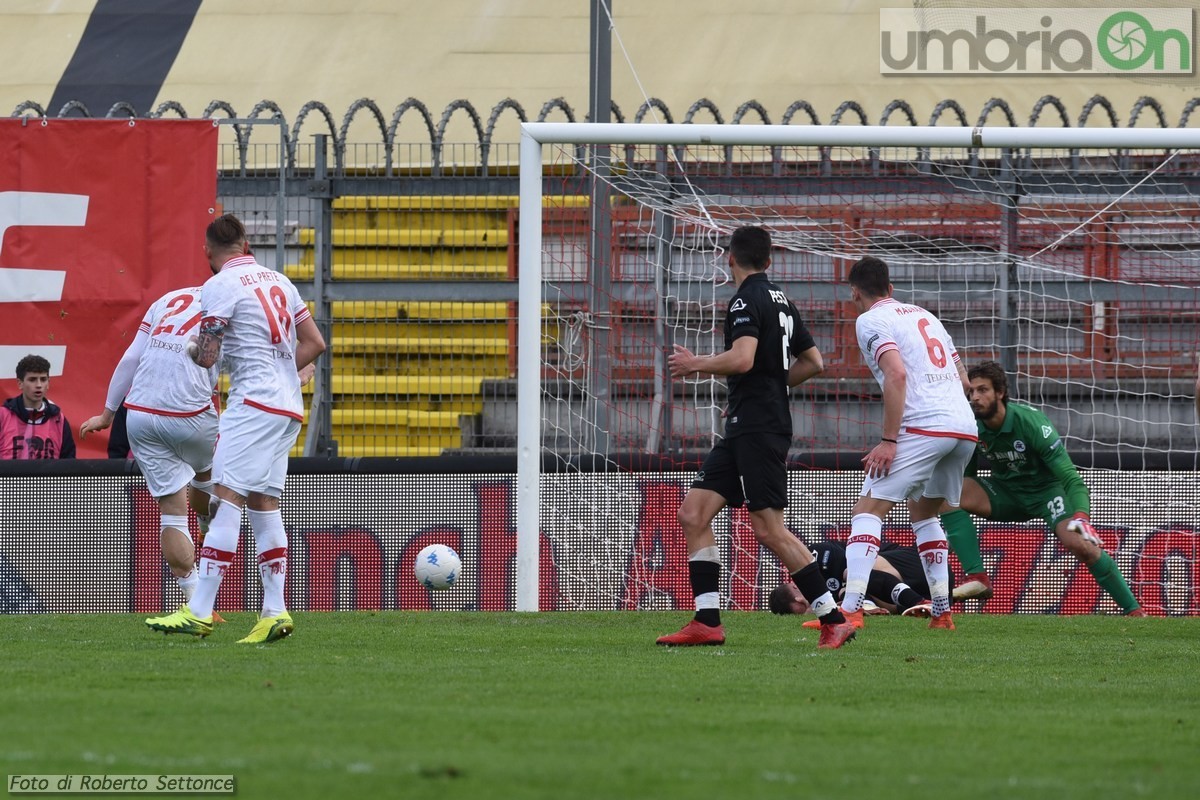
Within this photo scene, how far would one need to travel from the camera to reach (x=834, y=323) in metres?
12.6

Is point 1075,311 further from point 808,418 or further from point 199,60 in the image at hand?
point 199,60

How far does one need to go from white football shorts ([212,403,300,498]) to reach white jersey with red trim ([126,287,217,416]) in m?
1.29

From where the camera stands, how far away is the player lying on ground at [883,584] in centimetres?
1082

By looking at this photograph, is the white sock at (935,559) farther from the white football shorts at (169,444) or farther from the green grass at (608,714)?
the white football shorts at (169,444)

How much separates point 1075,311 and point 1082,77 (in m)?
8.13

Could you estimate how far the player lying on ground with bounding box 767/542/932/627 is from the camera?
35.5 feet

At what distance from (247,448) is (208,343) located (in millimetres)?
533

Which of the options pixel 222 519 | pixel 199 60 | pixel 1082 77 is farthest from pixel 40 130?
pixel 1082 77

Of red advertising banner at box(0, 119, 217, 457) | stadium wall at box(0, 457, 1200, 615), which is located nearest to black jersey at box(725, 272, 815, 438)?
stadium wall at box(0, 457, 1200, 615)

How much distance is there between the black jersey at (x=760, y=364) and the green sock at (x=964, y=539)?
3.06 meters

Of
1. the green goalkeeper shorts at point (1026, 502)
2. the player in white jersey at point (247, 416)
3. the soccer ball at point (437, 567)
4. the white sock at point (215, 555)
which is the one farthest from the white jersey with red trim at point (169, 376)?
the green goalkeeper shorts at point (1026, 502)

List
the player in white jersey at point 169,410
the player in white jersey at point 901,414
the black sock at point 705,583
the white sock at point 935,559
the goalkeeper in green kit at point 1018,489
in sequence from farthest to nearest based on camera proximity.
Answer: the goalkeeper in green kit at point 1018,489
the white sock at point 935,559
the player in white jersey at point 169,410
the player in white jersey at point 901,414
the black sock at point 705,583

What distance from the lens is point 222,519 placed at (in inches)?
318

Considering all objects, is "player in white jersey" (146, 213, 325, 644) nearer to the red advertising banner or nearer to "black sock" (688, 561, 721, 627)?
"black sock" (688, 561, 721, 627)
